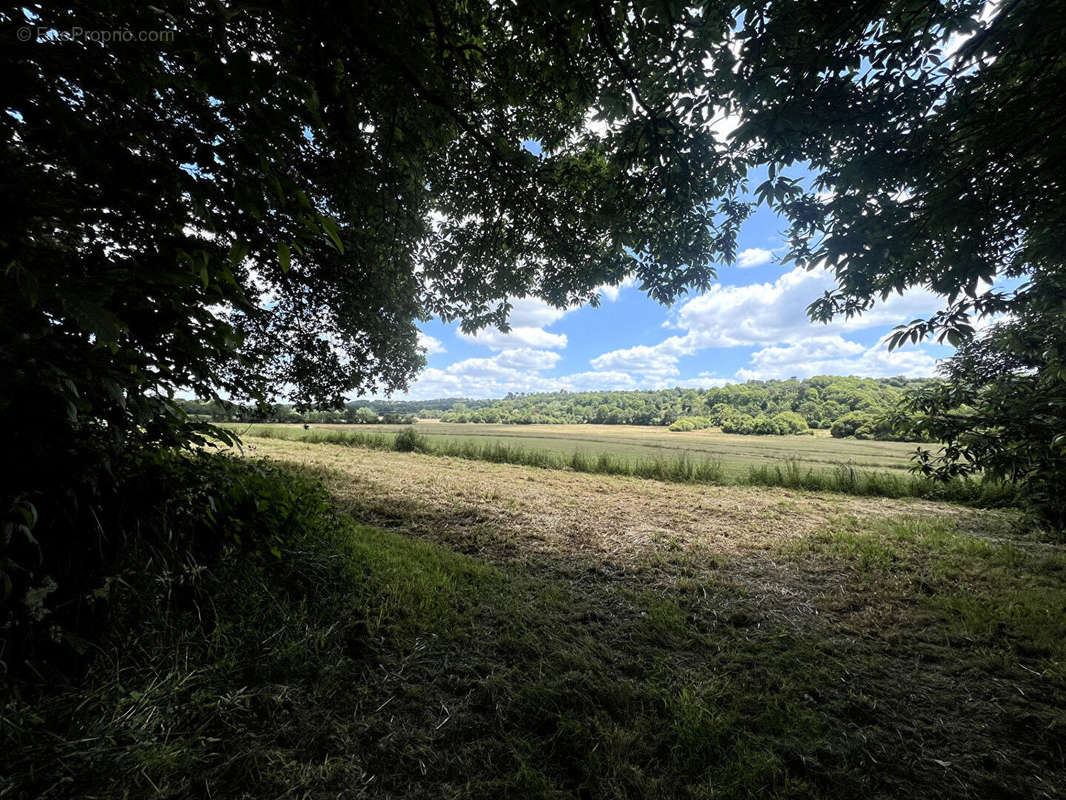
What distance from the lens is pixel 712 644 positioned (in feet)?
8.95

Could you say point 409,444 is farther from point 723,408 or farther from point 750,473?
point 723,408

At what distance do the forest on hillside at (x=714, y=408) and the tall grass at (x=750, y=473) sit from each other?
29.6 feet

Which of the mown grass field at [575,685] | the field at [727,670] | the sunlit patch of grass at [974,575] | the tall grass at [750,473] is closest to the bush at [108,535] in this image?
the mown grass field at [575,685]

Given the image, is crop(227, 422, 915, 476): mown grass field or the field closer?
the field

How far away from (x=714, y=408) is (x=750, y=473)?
4581cm

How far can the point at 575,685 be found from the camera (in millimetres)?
2195

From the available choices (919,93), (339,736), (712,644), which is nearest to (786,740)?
(712,644)

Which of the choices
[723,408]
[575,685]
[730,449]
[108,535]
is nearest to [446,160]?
[108,535]

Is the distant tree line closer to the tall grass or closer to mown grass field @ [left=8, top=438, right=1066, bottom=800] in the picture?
the tall grass

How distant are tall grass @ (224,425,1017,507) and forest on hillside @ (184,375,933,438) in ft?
29.6

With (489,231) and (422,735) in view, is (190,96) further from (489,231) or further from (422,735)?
(422,735)

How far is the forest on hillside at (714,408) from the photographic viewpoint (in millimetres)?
32031

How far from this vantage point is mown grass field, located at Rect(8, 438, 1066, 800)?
1569mm

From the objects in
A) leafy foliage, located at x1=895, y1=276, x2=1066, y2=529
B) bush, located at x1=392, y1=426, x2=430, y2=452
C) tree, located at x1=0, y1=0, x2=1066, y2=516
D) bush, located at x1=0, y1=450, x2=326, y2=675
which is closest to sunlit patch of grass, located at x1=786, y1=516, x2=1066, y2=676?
leafy foliage, located at x1=895, y1=276, x2=1066, y2=529
